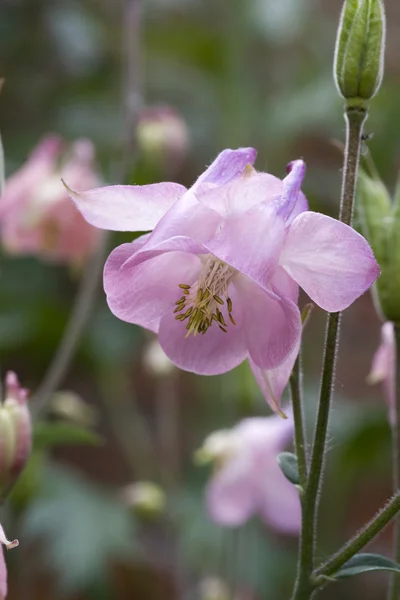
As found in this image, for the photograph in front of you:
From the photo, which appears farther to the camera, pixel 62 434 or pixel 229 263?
pixel 62 434

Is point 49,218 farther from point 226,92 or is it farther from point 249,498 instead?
point 226,92

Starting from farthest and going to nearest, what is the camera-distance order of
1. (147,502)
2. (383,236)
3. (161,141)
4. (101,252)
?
(161,141) < (147,502) < (101,252) < (383,236)

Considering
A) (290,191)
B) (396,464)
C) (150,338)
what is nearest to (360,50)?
(290,191)

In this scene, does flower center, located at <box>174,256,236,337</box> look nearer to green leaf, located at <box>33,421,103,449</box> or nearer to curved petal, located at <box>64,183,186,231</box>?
curved petal, located at <box>64,183,186,231</box>

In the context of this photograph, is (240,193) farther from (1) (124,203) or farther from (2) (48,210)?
(2) (48,210)

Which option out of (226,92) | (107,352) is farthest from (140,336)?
(226,92)

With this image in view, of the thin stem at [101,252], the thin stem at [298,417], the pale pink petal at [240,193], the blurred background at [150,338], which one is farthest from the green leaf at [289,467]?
the blurred background at [150,338]
